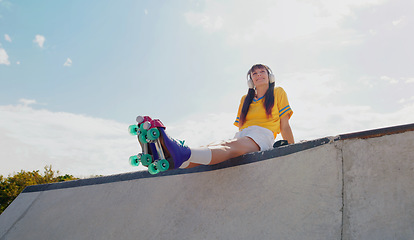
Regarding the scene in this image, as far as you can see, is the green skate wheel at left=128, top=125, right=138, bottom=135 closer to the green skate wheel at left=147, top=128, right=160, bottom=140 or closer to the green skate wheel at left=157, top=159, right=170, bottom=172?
the green skate wheel at left=147, top=128, right=160, bottom=140

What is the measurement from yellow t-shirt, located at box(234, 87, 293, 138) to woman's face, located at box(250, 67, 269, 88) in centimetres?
18

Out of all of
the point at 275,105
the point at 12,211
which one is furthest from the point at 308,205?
the point at 12,211

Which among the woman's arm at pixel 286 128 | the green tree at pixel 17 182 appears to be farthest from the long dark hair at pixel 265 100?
the green tree at pixel 17 182

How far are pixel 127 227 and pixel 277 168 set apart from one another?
190 cm

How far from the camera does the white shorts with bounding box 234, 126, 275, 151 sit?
3174mm

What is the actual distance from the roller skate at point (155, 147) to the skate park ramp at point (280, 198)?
2.83ft

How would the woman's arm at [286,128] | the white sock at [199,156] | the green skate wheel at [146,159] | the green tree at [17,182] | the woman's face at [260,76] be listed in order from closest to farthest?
1. the green skate wheel at [146,159]
2. the white sock at [199,156]
3. the woman's arm at [286,128]
4. the woman's face at [260,76]
5. the green tree at [17,182]

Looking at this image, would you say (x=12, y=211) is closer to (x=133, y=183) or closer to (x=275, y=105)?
(x=133, y=183)

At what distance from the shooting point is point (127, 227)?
3330 millimetres

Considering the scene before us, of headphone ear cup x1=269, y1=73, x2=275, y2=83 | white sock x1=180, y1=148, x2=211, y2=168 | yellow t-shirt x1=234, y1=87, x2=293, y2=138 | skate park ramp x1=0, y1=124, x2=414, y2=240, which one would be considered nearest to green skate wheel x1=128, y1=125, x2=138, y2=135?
white sock x1=180, y1=148, x2=211, y2=168

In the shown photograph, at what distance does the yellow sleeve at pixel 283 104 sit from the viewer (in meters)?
3.44

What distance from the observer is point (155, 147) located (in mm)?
2062

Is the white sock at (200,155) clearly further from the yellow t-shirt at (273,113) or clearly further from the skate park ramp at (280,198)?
the yellow t-shirt at (273,113)

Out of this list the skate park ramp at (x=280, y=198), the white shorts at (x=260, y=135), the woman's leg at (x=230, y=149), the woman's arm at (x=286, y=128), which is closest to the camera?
the skate park ramp at (x=280, y=198)
